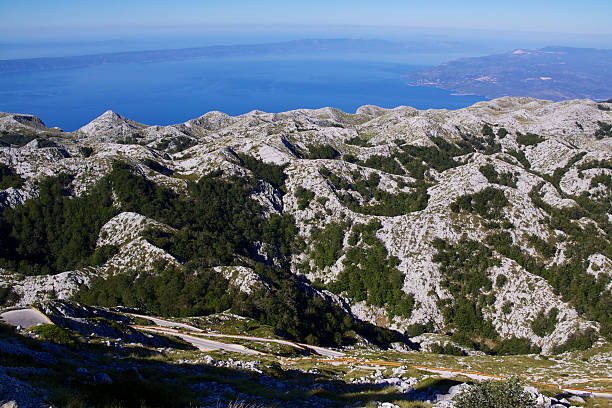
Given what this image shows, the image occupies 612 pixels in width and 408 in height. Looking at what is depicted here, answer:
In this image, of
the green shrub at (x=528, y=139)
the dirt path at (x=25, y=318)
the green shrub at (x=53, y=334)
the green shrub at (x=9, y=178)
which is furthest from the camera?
the green shrub at (x=528, y=139)

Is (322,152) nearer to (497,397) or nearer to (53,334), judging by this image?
(53,334)

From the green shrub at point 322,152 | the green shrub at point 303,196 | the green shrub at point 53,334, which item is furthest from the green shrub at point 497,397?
the green shrub at point 322,152

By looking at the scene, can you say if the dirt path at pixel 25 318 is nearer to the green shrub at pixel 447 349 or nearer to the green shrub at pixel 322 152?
the green shrub at pixel 447 349

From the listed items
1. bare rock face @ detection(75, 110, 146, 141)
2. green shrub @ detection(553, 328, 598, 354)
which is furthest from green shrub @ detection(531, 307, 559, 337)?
bare rock face @ detection(75, 110, 146, 141)

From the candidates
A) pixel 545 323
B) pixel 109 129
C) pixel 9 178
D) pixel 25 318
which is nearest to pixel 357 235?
pixel 545 323

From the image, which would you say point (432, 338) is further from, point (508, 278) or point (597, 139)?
point (597, 139)

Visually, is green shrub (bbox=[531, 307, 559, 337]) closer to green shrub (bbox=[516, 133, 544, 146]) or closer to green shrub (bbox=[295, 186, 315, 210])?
green shrub (bbox=[295, 186, 315, 210])

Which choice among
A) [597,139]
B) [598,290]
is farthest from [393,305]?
[597,139]
